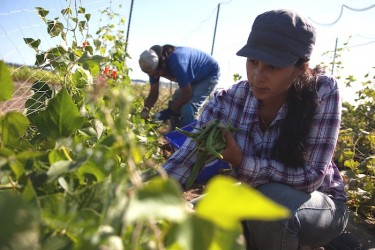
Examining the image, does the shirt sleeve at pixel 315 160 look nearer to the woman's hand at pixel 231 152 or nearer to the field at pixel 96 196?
the woman's hand at pixel 231 152

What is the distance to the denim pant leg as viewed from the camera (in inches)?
56.0

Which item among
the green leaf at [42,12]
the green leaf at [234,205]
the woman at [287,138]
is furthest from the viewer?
the woman at [287,138]

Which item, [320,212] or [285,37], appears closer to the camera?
[285,37]

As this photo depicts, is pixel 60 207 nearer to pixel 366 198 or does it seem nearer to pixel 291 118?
pixel 291 118

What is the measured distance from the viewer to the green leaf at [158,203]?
0.75 ft

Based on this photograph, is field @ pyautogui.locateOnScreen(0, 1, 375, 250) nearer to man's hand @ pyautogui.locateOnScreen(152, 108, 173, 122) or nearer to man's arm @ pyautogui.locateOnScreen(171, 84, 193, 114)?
man's arm @ pyautogui.locateOnScreen(171, 84, 193, 114)

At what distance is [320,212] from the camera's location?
149 centimetres

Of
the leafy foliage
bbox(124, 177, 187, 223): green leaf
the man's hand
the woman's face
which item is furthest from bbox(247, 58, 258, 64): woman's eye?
the man's hand

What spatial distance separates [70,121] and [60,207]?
23cm

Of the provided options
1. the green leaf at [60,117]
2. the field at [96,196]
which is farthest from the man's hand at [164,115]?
the green leaf at [60,117]

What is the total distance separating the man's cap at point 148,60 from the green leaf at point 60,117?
3.16 meters

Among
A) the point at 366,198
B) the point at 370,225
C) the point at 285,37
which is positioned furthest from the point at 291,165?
the point at 366,198

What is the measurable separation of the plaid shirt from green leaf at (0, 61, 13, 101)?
961 mm

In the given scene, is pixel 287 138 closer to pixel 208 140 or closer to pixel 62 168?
pixel 208 140
